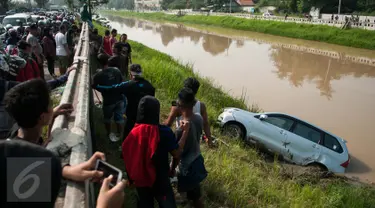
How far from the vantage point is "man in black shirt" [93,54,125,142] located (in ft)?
16.3

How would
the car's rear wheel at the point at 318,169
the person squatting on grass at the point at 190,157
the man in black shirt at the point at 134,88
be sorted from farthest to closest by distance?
1. the car's rear wheel at the point at 318,169
2. the man in black shirt at the point at 134,88
3. the person squatting on grass at the point at 190,157

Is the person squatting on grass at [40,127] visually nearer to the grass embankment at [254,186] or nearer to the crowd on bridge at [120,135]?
the crowd on bridge at [120,135]

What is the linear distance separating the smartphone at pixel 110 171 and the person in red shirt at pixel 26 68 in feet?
10.8

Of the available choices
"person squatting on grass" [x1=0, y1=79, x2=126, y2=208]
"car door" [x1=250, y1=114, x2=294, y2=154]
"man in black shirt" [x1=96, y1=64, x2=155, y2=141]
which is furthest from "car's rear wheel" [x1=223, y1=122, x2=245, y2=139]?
"person squatting on grass" [x1=0, y1=79, x2=126, y2=208]

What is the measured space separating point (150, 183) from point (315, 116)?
10075 mm

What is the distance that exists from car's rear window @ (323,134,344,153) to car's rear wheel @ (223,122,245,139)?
1.95 metres

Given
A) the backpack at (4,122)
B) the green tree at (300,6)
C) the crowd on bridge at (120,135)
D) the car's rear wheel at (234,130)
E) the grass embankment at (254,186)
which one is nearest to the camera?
the crowd on bridge at (120,135)

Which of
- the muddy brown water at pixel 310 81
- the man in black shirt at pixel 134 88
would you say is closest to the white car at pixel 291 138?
the muddy brown water at pixel 310 81

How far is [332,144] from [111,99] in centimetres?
533

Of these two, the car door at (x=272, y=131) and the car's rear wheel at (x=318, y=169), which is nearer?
the car's rear wheel at (x=318, y=169)

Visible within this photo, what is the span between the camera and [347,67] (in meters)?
21.0

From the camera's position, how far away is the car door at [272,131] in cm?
772

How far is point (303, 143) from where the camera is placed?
7.56 metres

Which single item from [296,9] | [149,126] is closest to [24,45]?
[149,126]
